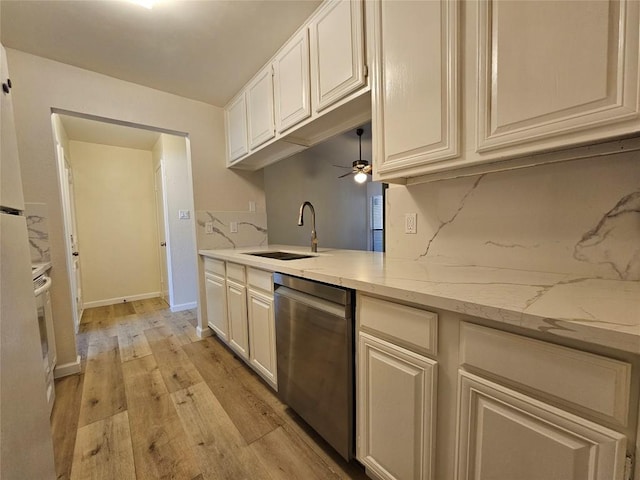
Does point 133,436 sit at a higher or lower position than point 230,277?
lower

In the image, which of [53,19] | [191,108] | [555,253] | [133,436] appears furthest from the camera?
[191,108]

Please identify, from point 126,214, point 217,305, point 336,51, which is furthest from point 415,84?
point 126,214

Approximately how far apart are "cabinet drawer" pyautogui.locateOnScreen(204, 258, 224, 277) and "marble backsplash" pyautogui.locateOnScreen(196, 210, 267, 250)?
207 millimetres

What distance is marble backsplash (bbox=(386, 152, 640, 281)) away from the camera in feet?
2.83

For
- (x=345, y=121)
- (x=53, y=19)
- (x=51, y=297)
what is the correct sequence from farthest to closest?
(x=51, y=297) < (x=345, y=121) < (x=53, y=19)

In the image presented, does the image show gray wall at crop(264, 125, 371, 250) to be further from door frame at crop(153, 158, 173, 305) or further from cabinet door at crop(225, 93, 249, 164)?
door frame at crop(153, 158, 173, 305)

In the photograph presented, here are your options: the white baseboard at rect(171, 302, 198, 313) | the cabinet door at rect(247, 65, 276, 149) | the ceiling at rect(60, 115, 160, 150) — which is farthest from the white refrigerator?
the white baseboard at rect(171, 302, 198, 313)

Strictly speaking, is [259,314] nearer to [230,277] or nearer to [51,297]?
[230,277]

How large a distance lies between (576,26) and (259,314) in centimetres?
185

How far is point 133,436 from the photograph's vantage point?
56.0 inches

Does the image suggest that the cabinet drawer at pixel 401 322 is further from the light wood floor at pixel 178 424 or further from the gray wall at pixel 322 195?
the gray wall at pixel 322 195

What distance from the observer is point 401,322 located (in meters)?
0.90

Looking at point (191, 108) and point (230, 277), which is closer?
point (230, 277)

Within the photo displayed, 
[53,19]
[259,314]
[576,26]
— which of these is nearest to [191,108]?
[53,19]
